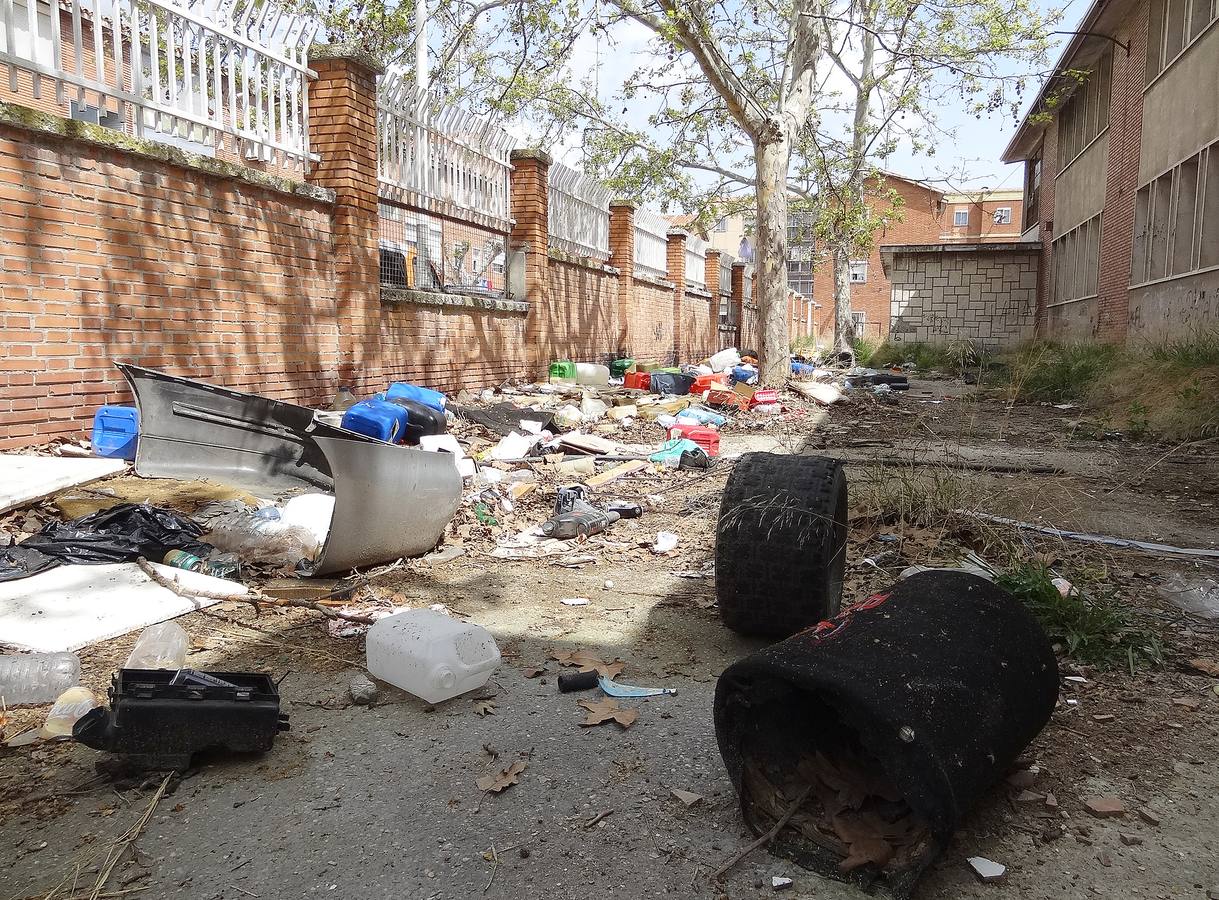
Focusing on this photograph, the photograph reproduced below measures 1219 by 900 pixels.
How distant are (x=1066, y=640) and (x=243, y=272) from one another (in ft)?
19.1

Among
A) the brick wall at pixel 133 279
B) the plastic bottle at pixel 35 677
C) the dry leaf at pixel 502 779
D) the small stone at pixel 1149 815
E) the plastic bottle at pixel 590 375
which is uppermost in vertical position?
the brick wall at pixel 133 279

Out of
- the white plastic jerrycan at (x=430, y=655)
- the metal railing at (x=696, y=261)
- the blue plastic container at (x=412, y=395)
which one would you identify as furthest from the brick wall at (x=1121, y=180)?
the white plastic jerrycan at (x=430, y=655)

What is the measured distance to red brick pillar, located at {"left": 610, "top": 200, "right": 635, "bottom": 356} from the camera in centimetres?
1526

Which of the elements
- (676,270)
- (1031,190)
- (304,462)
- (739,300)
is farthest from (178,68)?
(1031,190)

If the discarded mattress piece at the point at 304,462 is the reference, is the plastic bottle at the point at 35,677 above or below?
below

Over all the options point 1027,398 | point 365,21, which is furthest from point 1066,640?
point 365,21

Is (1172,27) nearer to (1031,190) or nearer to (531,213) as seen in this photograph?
(531,213)

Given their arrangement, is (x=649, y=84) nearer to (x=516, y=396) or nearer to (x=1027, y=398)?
(x=516, y=396)

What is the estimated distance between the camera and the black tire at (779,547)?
9.21 ft

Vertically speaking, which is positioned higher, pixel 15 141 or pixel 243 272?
pixel 15 141

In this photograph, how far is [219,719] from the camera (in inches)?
84.0

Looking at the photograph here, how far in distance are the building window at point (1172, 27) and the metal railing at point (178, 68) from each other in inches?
422

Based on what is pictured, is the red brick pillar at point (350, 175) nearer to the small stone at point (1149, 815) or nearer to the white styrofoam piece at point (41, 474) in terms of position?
the white styrofoam piece at point (41, 474)

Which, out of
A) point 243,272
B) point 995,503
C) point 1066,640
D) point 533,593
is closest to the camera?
point 1066,640
